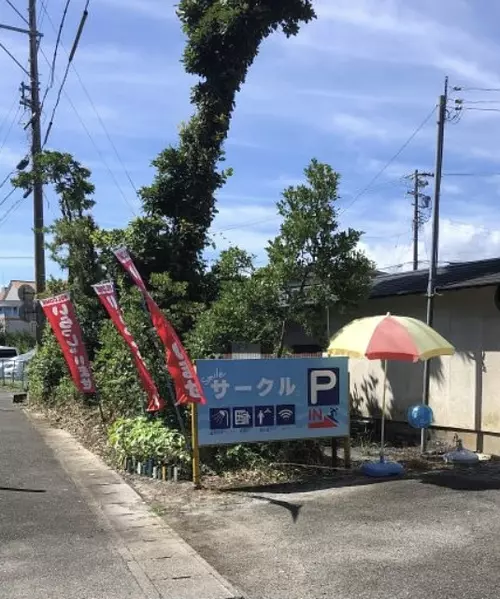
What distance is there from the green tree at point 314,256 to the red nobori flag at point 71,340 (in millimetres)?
4929

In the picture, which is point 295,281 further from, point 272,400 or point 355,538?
point 355,538

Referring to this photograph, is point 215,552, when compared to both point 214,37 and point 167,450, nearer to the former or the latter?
point 167,450

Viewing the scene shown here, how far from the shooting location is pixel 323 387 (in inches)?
359

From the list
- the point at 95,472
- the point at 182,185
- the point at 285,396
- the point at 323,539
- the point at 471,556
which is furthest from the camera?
the point at 182,185

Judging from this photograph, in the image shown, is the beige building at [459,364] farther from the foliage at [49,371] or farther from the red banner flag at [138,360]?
Answer: the foliage at [49,371]

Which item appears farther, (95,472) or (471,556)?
(95,472)

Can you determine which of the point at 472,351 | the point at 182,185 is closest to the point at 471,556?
the point at 472,351

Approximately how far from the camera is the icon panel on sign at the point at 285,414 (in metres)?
8.80

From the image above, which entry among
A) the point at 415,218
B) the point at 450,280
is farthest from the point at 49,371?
the point at 415,218

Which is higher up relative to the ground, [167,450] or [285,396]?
[285,396]

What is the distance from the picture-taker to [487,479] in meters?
8.62

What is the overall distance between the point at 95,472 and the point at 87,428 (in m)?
4.24

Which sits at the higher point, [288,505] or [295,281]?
[295,281]

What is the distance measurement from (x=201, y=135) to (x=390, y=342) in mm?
7741
